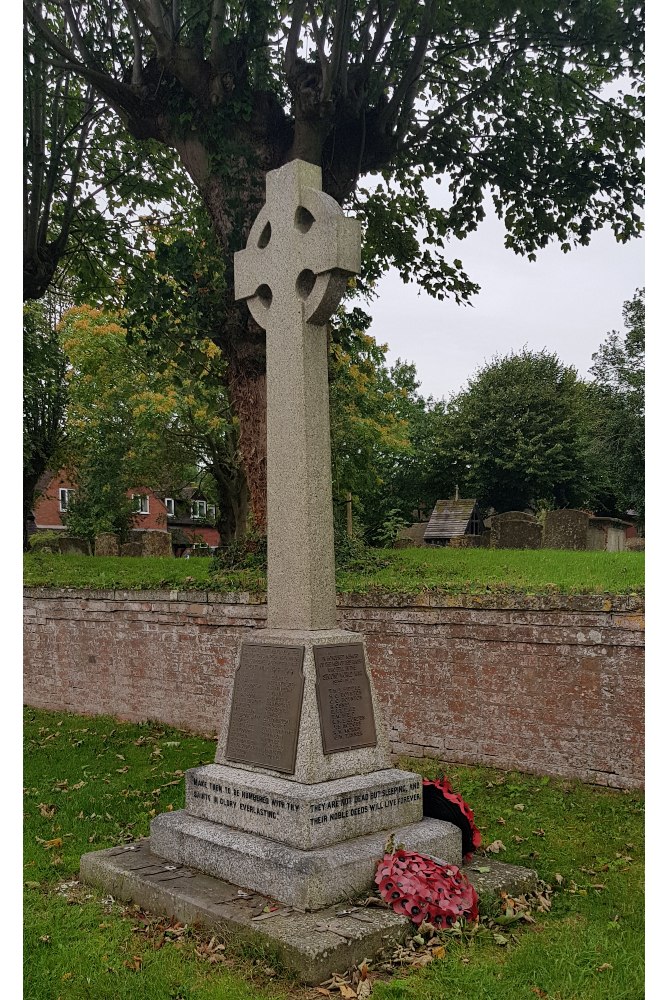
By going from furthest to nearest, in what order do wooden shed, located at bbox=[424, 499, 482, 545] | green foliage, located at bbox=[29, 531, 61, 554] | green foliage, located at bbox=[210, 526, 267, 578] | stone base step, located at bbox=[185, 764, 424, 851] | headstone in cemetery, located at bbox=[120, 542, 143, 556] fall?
1. wooden shed, located at bbox=[424, 499, 482, 545]
2. headstone in cemetery, located at bbox=[120, 542, 143, 556]
3. green foliage, located at bbox=[29, 531, 61, 554]
4. green foliage, located at bbox=[210, 526, 267, 578]
5. stone base step, located at bbox=[185, 764, 424, 851]

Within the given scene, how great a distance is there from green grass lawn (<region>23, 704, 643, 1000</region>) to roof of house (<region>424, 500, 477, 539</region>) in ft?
45.5

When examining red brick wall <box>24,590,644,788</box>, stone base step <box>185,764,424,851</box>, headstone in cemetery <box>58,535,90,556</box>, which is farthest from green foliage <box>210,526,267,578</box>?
headstone in cemetery <box>58,535,90,556</box>

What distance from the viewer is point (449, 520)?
23.0m

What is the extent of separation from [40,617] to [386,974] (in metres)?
9.21

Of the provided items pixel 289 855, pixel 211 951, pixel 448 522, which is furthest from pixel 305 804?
pixel 448 522

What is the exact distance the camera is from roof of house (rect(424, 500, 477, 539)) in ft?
72.2

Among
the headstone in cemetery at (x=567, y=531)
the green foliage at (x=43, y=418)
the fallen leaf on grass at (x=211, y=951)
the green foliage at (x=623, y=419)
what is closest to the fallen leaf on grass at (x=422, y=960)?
the fallen leaf on grass at (x=211, y=951)

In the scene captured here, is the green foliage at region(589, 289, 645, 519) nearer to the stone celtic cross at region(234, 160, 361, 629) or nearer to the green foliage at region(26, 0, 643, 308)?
the green foliage at region(26, 0, 643, 308)

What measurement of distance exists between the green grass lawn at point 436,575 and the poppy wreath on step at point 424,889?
326cm

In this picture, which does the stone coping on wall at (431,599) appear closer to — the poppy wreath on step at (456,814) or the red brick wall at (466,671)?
the red brick wall at (466,671)

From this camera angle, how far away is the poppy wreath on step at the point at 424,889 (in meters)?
4.91

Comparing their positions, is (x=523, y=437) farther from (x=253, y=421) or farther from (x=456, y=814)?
(x=456, y=814)

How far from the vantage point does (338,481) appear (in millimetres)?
18609

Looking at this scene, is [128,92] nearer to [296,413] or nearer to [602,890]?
[296,413]
